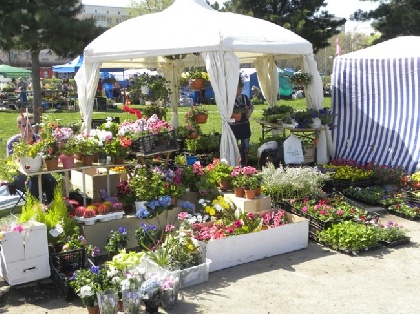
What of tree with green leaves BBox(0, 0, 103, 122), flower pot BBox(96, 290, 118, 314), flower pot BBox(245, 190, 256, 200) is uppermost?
tree with green leaves BBox(0, 0, 103, 122)

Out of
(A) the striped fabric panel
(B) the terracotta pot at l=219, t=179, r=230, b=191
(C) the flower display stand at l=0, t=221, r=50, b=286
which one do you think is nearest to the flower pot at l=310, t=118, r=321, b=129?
Answer: (A) the striped fabric panel

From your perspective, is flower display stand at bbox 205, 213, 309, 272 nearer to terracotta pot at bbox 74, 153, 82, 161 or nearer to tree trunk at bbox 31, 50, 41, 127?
terracotta pot at bbox 74, 153, 82, 161

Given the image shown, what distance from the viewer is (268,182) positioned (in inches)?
316

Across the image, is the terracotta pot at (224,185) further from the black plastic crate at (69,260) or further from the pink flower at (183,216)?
the black plastic crate at (69,260)

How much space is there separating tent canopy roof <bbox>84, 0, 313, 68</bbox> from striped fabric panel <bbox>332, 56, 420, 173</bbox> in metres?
1.52

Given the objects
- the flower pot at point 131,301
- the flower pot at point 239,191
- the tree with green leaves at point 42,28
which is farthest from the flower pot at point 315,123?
the tree with green leaves at point 42,28

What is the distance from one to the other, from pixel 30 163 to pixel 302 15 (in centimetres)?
2098

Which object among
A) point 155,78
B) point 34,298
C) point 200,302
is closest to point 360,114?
point 155,78

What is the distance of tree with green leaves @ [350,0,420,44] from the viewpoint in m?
20.6

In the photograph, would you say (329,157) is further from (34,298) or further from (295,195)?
(34,298)

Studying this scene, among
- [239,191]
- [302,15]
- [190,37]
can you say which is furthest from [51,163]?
[302,15]

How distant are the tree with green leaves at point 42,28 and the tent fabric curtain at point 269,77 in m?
8.11

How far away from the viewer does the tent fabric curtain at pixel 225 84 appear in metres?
8.84

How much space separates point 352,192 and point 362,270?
3.04 metres
